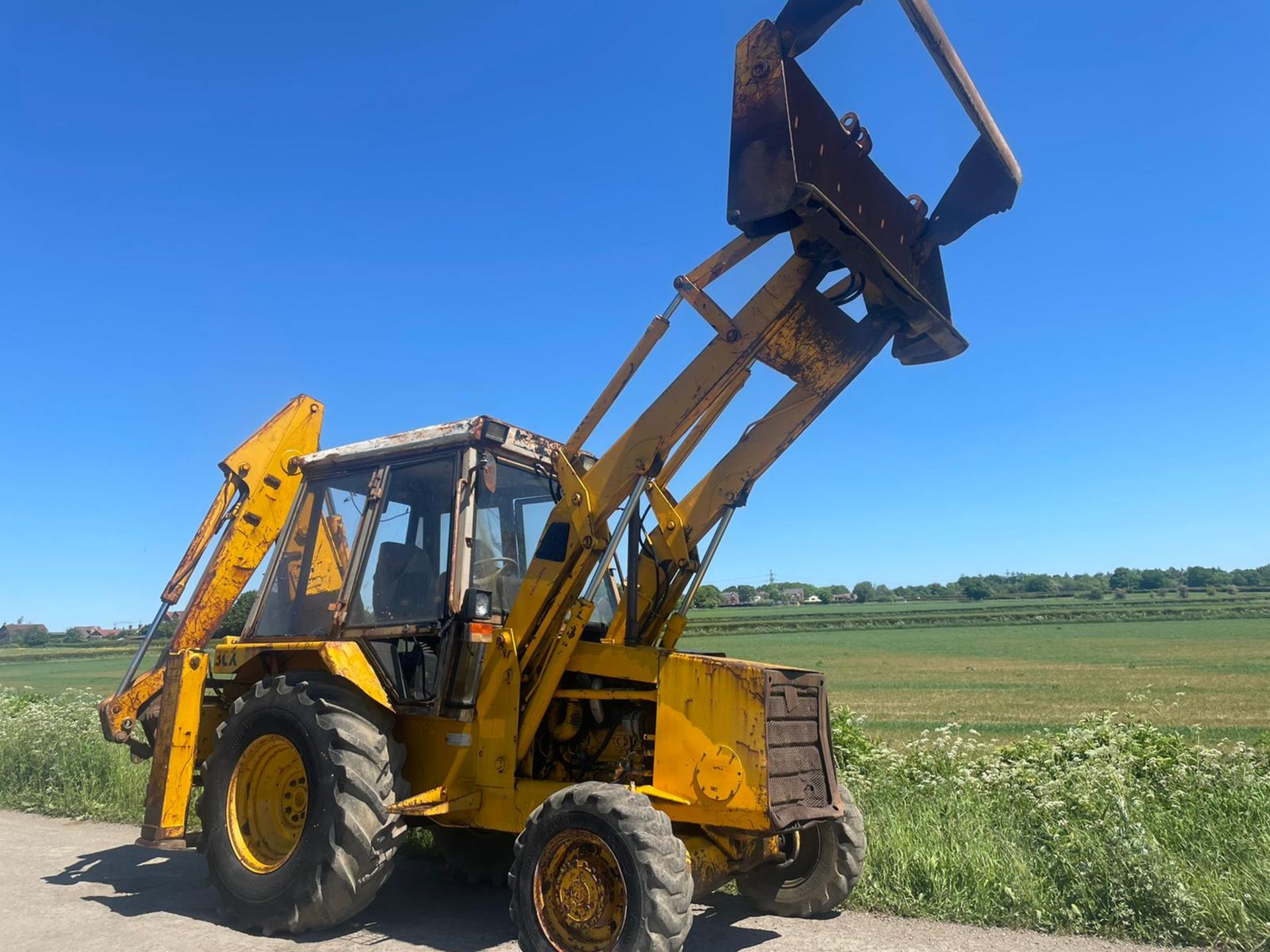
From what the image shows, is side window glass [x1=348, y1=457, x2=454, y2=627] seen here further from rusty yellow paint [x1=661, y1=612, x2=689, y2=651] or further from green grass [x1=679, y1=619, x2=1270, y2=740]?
green grass [x1=679, y1=619, x2=1270, y2=740]

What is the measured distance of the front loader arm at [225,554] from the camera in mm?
6590

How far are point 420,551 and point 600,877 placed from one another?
7.55ft

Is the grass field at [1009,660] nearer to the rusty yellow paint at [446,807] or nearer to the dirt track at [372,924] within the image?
the dirt track at [372,924]

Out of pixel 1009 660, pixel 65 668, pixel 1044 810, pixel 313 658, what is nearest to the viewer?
pixel 313 658

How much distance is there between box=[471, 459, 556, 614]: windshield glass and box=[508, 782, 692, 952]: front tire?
1.52 m

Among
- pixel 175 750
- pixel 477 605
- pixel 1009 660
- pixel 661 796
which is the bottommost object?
pixel 661 796

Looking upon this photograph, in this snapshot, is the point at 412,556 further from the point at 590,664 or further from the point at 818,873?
the point at 818,873

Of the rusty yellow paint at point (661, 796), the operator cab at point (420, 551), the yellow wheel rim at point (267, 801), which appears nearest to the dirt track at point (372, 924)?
the yellow wheel rim at point (267, 801)

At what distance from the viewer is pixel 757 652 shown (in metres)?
48.5

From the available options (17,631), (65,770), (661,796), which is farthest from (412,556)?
(17,631)

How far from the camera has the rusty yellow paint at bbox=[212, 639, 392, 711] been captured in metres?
5.41

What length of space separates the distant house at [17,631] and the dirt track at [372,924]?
3822 inches

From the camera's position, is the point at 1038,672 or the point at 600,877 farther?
the point at 1038,672

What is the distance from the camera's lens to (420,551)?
5836 millimetres
